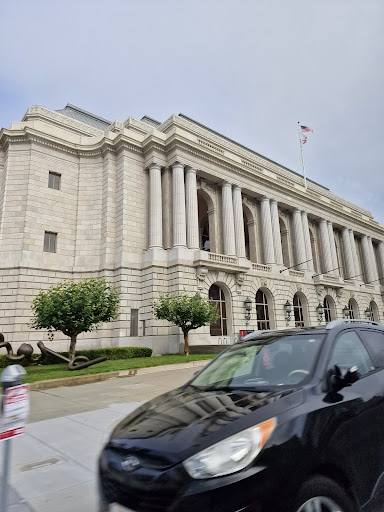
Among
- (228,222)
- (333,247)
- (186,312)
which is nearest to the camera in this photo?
(186,312)

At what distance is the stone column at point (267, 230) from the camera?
33062 mm

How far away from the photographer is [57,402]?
9188 millimetres

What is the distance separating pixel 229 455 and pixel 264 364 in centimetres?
164

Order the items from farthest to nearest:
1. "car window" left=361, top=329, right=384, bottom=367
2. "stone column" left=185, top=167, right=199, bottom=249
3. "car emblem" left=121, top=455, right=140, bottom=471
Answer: "stone column" left=185, top=167, right=199, bottom=249, "car window" left=361, top=329, right=384, bottom=367, "car emblem" left=121, top=455, right=140, bottom=471

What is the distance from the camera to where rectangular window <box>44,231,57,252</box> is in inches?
1030

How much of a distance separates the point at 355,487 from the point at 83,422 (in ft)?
18.4

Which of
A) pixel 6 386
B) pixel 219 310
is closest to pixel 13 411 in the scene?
pixel 6 386

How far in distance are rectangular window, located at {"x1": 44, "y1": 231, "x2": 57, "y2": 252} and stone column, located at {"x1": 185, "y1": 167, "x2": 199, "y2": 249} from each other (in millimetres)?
10532

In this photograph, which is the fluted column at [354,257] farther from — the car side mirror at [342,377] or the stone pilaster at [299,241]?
the car side mirror at [342,377]

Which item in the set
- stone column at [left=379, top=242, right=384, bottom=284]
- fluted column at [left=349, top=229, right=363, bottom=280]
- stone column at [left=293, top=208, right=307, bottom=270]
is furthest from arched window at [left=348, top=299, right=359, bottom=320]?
stone column at [left=379, top=242, right=384, bottom=284]

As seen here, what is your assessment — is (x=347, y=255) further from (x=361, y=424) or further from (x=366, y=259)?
(x=361, y=424)

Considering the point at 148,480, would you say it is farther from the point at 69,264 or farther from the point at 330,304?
the point at 330,304

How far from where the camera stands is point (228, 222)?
30406 millimetres

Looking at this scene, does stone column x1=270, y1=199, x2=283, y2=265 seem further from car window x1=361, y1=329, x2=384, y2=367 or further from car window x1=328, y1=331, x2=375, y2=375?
car window x1=328, y1=331, x2=375, y2=375
